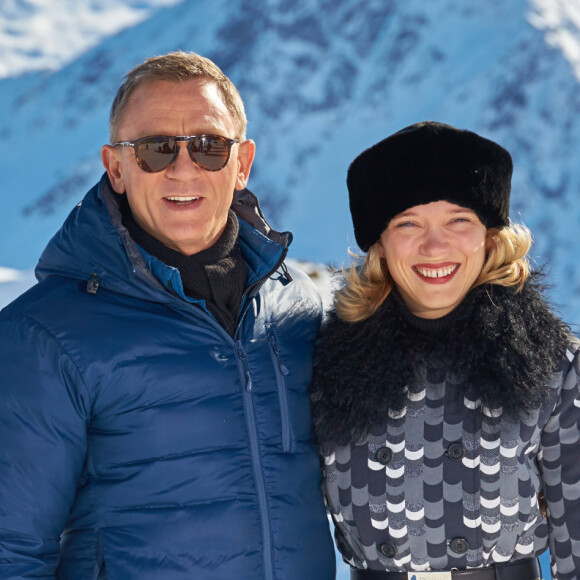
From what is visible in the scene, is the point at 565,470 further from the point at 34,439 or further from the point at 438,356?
the point at 34,439

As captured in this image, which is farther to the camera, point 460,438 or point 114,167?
point 114,167

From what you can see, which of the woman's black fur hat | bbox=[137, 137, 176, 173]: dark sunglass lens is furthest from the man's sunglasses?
the woman's black fur hat

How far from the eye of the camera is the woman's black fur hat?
169 cm

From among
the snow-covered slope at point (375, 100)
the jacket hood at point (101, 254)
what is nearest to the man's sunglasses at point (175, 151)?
the jacket hood at point (101, 254)

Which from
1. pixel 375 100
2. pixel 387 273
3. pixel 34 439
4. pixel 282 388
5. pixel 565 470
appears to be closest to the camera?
pixel 34 439

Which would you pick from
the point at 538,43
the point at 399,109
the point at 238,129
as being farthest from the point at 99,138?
the point at 238,129

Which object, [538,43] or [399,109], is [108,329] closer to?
[399,109]

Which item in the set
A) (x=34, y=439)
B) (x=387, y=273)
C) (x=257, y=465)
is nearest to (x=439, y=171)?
(x=387, y=273)

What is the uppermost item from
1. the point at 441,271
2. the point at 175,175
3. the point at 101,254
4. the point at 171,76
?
the point at 171,76

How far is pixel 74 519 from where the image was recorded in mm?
1637

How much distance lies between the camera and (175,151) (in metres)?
1.76

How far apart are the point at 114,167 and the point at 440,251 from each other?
0.77m

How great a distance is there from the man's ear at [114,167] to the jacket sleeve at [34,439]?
0.41 m

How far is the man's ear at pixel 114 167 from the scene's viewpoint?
71.3 inches
